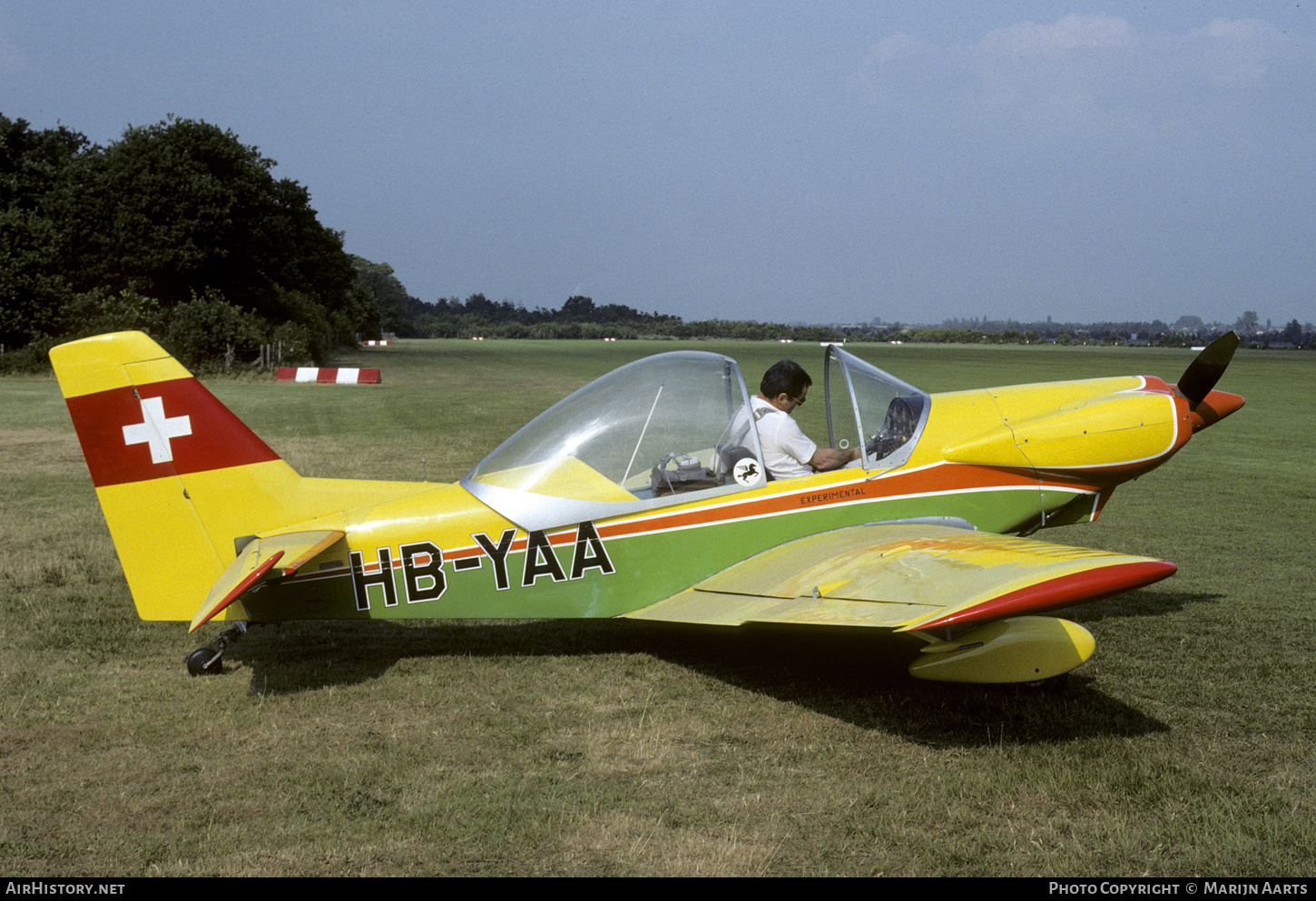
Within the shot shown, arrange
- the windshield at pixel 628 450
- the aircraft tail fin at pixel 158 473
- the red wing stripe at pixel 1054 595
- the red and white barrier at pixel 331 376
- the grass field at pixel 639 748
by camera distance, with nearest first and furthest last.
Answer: the grass field at pixel 639 748, the red wing stripe at pixel 1054 595, the aircraft tail fin at pixel 158 473, the windshield at pixel 628 450, the red and white barrier at pixel 331 376

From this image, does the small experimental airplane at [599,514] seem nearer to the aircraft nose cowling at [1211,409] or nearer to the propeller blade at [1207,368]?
the propeller blade at [1207,368]

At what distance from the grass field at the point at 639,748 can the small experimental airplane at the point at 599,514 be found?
18.2 inches

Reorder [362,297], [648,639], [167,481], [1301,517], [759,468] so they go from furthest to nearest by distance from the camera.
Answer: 1. [362,297]
2. [1301,517]
3. [648,639]
4. [759,468]
5. [167,481]

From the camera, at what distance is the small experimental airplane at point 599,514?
5.02 m

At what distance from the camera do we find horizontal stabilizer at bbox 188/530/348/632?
175 inches

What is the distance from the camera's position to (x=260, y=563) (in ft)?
16.0

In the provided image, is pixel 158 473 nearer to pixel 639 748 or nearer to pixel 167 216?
pixel 639 748

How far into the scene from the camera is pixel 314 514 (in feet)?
18.2

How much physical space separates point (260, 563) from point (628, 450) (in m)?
2.09

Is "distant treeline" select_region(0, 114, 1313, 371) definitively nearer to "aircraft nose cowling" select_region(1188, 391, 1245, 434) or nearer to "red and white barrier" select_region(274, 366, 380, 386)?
"red and white barrier" select_region(274, 366, 380, 386)

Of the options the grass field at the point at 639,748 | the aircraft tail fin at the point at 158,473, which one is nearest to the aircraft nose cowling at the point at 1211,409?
the grass field at the point at 639,748

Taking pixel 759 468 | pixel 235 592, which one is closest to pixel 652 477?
pixel 759 468

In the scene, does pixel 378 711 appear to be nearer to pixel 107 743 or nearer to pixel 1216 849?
pixel 107 743

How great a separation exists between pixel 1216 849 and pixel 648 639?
3.58 meters
